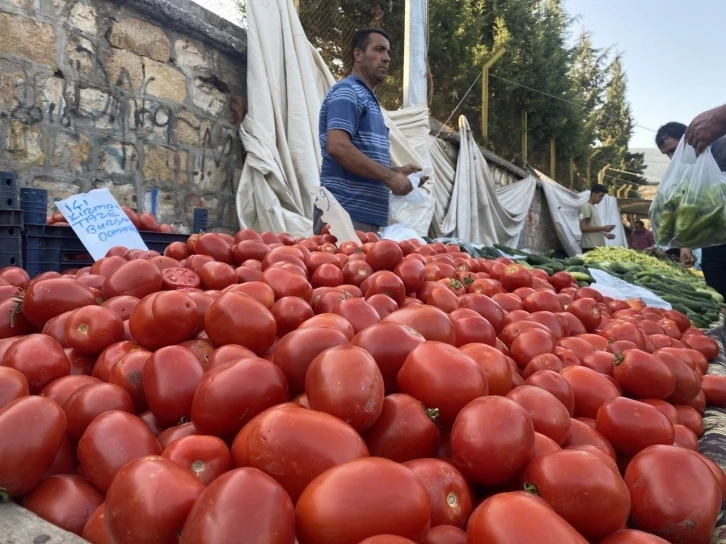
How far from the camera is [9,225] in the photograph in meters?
2.55

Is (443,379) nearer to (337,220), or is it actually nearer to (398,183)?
(337,220)

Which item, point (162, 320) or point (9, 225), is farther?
point (9, 225)

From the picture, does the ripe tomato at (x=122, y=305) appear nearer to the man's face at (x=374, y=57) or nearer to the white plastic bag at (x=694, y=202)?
the man's face at (x=374, y=57)

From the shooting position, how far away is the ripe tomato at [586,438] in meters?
1.22

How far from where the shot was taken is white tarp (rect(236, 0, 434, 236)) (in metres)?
5.64

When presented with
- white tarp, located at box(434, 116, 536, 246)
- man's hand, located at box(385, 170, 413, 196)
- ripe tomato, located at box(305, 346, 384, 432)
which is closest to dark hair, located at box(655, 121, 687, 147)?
man's hand, located at box(385, 170, 413, 196)

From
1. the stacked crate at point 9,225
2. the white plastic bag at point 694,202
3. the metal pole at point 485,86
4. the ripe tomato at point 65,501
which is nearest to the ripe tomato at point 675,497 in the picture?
the ripe tomato at point 65,501

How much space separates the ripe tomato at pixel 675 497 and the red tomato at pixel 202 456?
0.79 meters

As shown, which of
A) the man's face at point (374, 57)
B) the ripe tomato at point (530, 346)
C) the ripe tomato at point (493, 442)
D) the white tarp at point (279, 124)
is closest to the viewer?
the ripe tomato at point (493, 442)

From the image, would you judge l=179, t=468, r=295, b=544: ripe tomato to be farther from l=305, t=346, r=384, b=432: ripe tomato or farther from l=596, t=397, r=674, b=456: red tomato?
l=596, t=397, r=674, b=456: red tomato

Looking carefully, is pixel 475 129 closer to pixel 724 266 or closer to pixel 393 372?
pixel 724 266

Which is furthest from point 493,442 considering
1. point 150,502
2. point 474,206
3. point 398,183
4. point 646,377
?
point 474,206

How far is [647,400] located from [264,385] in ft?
3.76

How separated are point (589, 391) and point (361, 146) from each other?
312 centimetres
